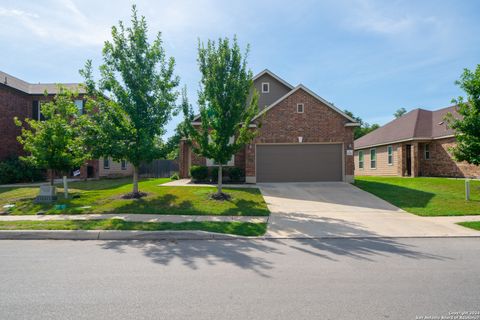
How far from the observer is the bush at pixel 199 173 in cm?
1694

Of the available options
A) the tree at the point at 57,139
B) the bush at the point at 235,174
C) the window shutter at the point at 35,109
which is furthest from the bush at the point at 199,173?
the window shutter at the point at 35,109

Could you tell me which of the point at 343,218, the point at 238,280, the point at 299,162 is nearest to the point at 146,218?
the point at 238,280

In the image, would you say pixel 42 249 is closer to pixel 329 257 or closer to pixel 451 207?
pixel 329 257

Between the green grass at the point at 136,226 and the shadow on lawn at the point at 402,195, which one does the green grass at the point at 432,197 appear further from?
the green grass at the point at 136,226

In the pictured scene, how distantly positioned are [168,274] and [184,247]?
1700mm

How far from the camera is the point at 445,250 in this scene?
5.96 meters

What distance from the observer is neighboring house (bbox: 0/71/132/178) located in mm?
21594

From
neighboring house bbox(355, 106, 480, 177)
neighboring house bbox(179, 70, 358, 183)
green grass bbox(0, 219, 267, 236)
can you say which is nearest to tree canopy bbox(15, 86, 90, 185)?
green grass bbox(0, 219, 267, 236)

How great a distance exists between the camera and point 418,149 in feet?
68.9

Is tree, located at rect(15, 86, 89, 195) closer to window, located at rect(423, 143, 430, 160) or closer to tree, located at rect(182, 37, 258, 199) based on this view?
tree, located at rect(182, 37, 258, 199)

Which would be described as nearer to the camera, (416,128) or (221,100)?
(221,100)

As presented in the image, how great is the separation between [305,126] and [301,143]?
1121 millimetres

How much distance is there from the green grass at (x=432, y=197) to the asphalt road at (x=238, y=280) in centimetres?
450

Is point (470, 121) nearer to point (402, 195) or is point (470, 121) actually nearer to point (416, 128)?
point (402, 195)
